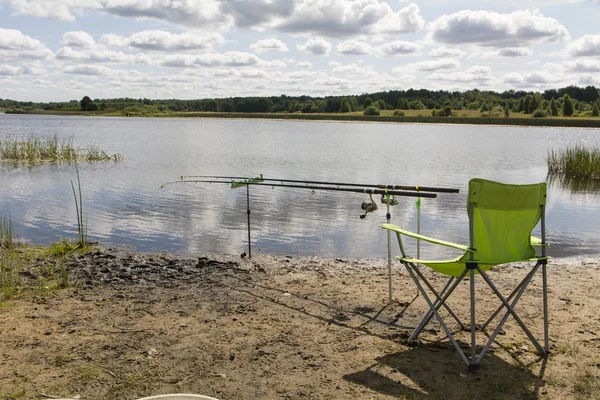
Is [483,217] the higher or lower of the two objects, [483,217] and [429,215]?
the higher

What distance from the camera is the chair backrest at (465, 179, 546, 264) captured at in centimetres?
362

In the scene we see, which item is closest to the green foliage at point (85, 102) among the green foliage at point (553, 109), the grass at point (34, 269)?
the green foliage at point (553, 109)

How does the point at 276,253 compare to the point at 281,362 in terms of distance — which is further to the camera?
the point at 276,253

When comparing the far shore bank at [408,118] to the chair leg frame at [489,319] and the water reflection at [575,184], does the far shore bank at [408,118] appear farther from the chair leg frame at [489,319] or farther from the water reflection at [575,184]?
the chair leg frame at [489,319]

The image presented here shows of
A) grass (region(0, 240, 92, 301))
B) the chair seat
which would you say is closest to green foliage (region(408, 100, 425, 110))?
grass (region(0, 240, 92, 301))

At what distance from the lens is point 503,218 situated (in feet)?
12.1

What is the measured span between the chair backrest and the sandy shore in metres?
0.73

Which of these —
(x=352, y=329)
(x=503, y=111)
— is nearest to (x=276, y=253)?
(x=352, y=329)

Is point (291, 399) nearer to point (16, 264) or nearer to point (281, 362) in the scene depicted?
point (281, 362)

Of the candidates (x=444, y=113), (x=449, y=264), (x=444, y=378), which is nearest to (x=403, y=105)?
(x=444, y=113)

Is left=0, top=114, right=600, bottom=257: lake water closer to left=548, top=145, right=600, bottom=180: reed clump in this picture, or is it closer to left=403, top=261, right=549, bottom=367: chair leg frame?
left=548, top=145, right=600, bottom=180: reed clump

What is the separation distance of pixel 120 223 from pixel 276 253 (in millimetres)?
3920

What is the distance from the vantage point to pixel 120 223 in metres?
10.8

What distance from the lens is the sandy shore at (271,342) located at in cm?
335
